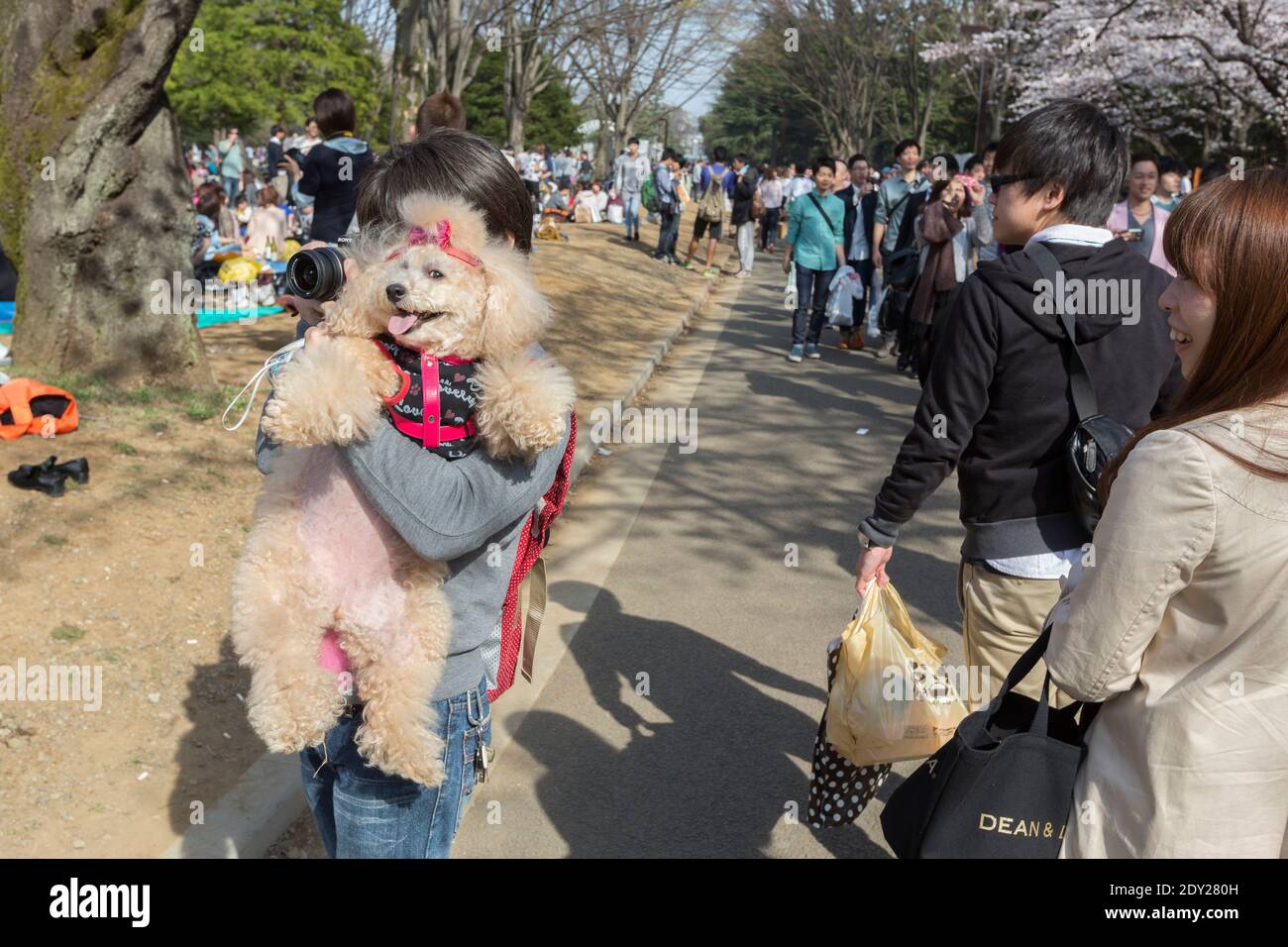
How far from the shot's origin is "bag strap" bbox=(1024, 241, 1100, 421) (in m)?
2.74

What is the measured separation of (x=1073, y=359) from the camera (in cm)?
276

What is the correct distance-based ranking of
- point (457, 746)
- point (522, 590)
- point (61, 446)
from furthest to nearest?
point (61, 446) < point (522, 590) < point (457, 746)

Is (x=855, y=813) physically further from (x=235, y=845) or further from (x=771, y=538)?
(x=771, y=538)

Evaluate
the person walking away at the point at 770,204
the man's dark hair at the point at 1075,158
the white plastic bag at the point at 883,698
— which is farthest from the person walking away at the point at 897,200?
the person walking away at the point at 770,204

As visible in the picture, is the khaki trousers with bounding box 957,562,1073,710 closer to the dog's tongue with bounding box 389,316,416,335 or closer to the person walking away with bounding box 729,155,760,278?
the dog's tongue with bounding box 389,316,416,335

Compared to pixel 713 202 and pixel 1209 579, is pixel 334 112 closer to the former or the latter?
pixel 1209 579

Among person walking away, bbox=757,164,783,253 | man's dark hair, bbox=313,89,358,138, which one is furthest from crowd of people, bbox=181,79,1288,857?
person walking away, bbox=757,164,783,253

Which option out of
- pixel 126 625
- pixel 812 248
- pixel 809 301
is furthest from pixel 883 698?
pixel 809 301

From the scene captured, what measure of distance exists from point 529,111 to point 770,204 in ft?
81.4

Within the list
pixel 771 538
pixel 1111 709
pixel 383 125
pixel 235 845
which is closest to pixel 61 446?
pixel 235 845

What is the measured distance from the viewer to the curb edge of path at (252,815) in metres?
3.23

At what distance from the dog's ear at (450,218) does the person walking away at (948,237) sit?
7.42 m

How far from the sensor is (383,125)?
37.2 meters
